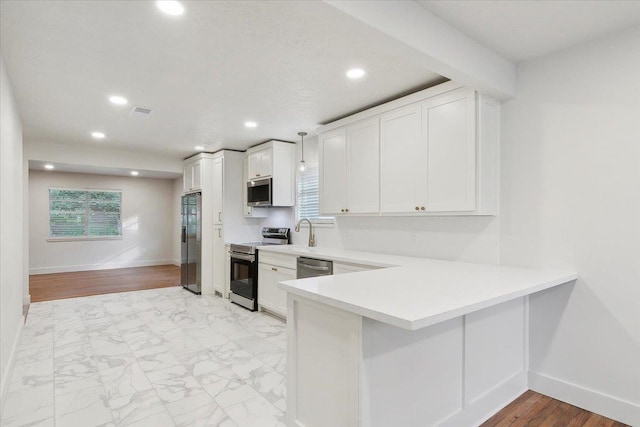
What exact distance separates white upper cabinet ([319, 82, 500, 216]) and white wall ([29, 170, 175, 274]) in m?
6.74

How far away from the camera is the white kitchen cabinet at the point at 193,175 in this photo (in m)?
5.78

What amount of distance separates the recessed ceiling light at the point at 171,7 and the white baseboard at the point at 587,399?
3345mm

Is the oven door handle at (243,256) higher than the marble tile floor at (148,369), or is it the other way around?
the oven door handle at (243,256)

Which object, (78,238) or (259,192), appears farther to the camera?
(78,238)

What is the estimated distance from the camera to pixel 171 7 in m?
1.86

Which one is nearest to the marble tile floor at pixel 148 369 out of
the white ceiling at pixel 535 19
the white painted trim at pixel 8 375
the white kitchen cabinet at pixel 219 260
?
the white painted trim at pixel 8 375

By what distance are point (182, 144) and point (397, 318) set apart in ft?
15.6

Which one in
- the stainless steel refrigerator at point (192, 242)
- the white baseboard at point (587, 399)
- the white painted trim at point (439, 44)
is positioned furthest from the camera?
the stainless steel refrigerator at point (192, 242)

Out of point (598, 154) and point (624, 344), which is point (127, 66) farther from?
point (624, 344)

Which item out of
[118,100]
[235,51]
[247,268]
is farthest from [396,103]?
[247,268]

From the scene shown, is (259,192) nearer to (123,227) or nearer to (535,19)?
(535,19)

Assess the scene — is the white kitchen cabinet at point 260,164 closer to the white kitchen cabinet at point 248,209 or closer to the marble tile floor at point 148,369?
the white kitchen cabinet at point 248,209

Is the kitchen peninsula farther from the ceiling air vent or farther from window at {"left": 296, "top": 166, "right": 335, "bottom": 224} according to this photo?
the ceiling air vent

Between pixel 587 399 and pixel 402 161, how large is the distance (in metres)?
2.16
